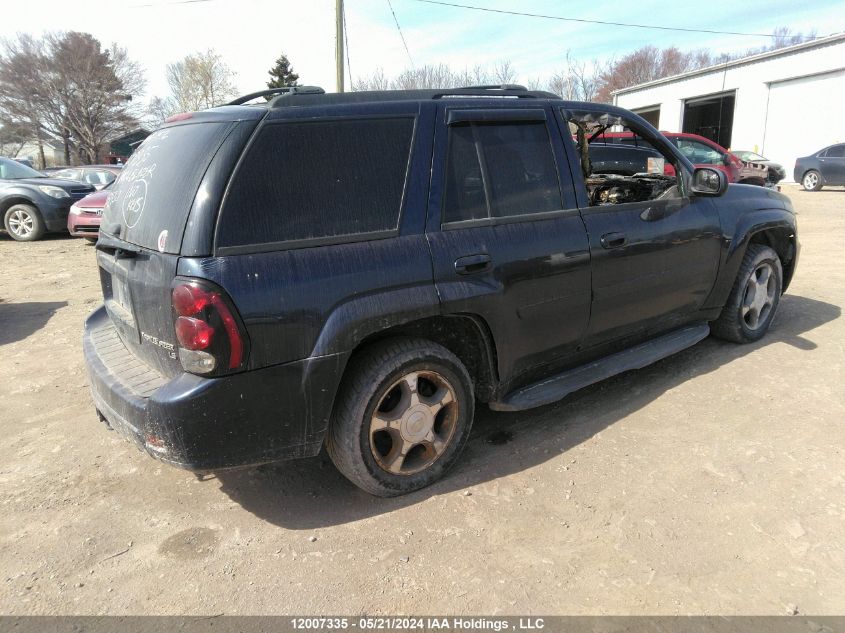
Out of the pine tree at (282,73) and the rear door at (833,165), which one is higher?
the pine tree at (282,73)

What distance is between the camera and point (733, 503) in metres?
2.79

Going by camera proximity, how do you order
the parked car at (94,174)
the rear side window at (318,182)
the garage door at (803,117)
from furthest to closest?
the garage door at (803,117) → the parked car at (94,174) → the rear side window at (318,182)

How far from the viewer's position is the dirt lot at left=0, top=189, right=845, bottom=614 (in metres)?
2.30

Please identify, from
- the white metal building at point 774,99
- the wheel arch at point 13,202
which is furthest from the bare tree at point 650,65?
the wheel arch at point 13,202

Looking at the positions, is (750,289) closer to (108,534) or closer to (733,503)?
(733,503)

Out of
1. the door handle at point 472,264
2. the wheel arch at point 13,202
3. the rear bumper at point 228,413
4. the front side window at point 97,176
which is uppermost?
the front side window at point 97,176

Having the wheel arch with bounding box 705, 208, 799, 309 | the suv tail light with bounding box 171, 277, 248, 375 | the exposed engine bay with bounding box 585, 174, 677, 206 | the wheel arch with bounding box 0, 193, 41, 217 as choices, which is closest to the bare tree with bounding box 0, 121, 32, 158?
the wheel arch with bounding box 0, 193, 41, 217

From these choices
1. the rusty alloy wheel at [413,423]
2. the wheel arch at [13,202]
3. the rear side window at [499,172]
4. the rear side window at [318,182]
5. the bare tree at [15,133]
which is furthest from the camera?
the bare tree at [15,133]

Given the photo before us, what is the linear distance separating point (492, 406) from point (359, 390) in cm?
92

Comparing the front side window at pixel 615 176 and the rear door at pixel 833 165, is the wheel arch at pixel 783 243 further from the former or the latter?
the rear door at pixel 833 165

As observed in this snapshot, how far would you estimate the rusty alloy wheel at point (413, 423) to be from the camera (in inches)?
111

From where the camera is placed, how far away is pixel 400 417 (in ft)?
9.25

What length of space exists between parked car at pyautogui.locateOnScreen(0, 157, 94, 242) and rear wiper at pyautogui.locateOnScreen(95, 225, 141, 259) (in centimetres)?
999

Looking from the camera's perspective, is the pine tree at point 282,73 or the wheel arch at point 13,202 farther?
the pine tree at point 282,73
